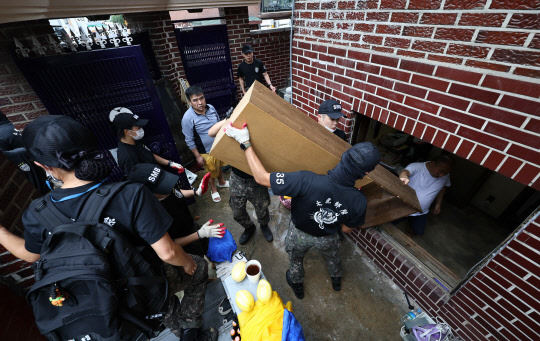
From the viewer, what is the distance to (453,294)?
208cm

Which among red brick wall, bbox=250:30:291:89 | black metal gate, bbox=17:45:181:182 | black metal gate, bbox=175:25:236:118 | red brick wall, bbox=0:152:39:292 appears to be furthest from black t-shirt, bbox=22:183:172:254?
red brick wall, bbox=250:30:291:89

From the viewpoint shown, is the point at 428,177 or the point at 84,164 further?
the point at 428,177

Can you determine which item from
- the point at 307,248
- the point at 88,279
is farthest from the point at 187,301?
the point at 307,248

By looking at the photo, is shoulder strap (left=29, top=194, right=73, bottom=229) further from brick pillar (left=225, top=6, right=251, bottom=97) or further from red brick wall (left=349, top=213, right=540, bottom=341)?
brick pillar (left=225, top=6, right=251, bottom=97)

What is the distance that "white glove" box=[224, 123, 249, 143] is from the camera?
5.59 ft

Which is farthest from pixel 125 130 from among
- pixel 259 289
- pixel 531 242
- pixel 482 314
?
pixel 482 314

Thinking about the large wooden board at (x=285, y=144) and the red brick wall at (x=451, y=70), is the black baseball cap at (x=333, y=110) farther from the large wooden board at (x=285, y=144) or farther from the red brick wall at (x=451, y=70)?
the large wooden board at (x=285, y=144)

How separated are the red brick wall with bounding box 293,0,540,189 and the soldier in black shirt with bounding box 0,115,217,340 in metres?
2.21

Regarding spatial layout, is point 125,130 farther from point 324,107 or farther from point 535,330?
point 535,330

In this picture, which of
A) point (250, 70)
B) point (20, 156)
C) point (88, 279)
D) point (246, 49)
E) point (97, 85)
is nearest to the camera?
point (88, 279)

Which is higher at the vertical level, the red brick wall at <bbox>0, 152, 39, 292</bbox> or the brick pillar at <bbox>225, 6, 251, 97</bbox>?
the brick pillar at <bbox>225, 6, 251, 97</bbox>

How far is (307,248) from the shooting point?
2.37 m

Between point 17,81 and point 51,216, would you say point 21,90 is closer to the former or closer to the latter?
Answer: point 17,81

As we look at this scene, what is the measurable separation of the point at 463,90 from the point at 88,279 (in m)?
2.67
